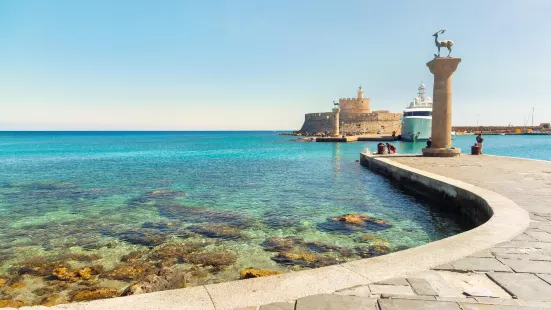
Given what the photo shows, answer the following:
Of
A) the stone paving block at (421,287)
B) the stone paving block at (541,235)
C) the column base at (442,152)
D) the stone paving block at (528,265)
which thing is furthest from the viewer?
the column base at (442,152)

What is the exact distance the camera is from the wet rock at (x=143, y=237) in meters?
7.28

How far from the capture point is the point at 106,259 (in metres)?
6.39

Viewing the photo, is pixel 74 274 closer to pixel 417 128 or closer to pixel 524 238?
pixel 524 238

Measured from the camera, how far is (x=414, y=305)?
279 centimetres

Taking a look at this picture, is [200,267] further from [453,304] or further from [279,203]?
[279,203]

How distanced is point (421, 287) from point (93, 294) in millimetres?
4209

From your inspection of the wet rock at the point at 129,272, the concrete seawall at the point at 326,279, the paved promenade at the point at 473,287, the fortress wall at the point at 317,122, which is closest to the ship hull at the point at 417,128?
the fortress wall at the point at 317,122

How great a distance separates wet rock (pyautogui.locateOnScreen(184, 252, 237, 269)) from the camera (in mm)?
5980

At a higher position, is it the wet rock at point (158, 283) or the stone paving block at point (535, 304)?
the stone paving block at point (535, 304)

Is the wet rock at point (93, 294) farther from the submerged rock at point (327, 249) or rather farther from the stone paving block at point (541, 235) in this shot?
the stone paving block at point (541, 235)

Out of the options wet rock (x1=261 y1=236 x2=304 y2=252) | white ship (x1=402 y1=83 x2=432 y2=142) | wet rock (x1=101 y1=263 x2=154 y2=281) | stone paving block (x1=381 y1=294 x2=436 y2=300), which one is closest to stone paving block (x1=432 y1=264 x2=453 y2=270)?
stone paving block (x1=381 y1=294 x2=436 y2=300)

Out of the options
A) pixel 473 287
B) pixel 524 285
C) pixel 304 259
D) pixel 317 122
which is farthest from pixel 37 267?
pixel 317 122

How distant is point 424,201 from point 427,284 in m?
7.67

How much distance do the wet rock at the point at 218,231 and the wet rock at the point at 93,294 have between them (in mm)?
2797
